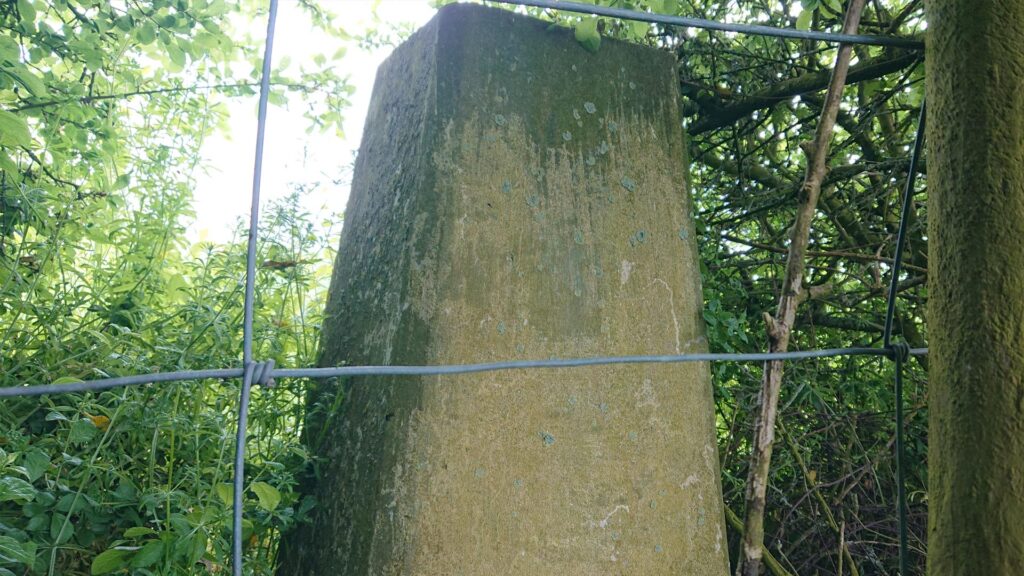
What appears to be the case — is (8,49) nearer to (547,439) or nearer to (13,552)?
(13,552)

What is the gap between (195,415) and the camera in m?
1.83

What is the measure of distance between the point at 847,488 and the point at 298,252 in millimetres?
1948

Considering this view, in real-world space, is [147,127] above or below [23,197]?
above

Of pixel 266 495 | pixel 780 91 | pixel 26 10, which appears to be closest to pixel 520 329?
pixel 266 495

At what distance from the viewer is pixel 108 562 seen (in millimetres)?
1627

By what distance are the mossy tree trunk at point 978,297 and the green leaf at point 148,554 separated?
144 cm

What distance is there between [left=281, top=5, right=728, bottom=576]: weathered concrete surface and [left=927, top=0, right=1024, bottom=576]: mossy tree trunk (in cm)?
71

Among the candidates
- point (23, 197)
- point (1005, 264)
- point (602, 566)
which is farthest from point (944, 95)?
point (23, 197)

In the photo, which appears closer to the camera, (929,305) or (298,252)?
(929,305)

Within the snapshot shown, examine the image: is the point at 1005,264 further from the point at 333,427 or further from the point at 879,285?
the point at 879,285

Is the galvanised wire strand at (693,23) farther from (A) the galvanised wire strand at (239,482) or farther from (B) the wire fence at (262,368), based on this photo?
(A) the galvanised wire strand at (239,482)


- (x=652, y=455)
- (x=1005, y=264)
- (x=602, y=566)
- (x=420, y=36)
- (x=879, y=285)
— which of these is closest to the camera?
(x=1005, y=264)

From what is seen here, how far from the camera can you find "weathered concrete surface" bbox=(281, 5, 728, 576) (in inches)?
69.1

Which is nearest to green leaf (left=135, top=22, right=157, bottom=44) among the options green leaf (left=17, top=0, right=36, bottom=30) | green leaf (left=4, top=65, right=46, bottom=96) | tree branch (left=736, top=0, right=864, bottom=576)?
green leaf (left=17, top=0, right=36, bottom=30)
